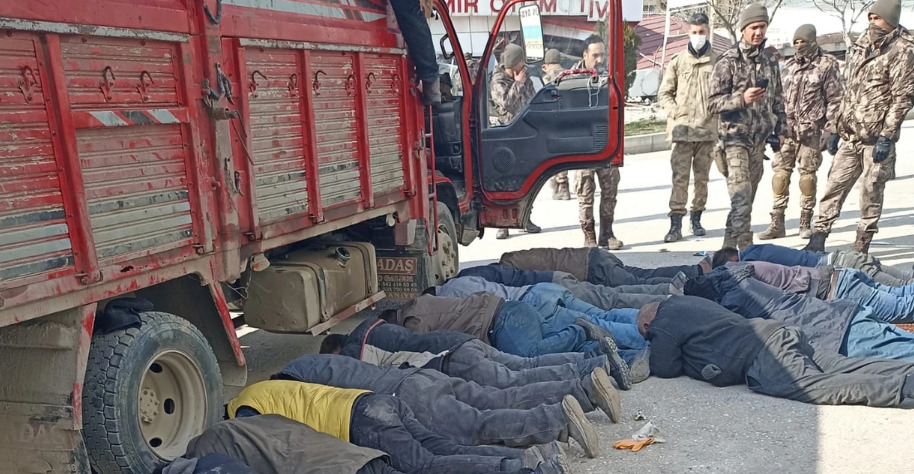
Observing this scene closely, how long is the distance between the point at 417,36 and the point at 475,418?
298 cm

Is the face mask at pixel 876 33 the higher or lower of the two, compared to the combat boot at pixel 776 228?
higher

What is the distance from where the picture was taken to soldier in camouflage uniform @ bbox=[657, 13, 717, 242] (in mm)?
8875

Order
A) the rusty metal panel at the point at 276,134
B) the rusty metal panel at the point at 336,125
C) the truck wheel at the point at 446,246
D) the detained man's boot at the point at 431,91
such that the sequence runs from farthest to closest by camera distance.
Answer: the truck wheel at the point at 446,246 < the detained man's boot at the point at 431,91 < the rusty metal panel at the point at 336,125 < the rusty metal panel at the point at 276,134

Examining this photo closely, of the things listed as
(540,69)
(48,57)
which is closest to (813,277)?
(540,69)

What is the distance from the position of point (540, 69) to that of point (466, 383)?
3.53 metres

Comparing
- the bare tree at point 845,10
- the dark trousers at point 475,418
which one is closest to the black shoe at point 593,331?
the dark trousers at point 475,418

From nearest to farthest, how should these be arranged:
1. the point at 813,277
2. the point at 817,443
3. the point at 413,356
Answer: the point at 817,443, the point at 413,356, the point at 813,277

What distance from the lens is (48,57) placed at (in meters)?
3.06

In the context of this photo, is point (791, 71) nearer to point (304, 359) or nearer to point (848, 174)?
point (848, 174)

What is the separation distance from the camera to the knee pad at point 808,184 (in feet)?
28.7

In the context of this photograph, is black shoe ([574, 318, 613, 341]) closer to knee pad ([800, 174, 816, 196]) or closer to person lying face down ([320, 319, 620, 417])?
person lying face down ([320, 319, 620, 417])

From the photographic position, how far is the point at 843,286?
18.4 ft

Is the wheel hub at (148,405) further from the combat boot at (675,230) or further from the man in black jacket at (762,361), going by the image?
the combat boot at (675,230)

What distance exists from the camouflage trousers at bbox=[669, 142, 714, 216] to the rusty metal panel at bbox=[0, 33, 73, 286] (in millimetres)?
6999
